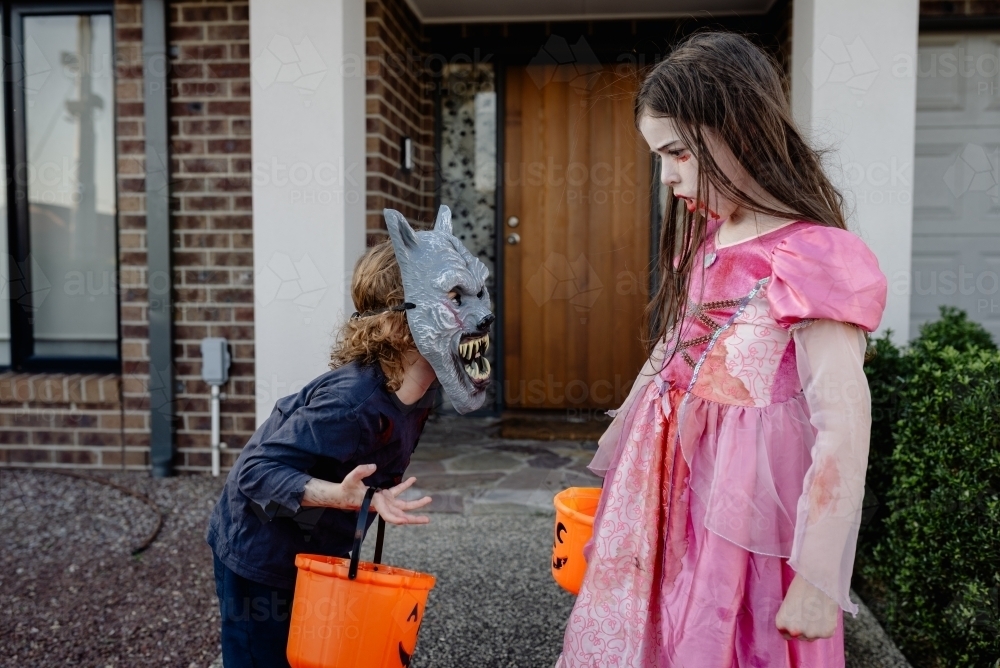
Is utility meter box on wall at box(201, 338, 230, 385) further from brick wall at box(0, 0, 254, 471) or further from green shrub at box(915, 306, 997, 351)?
green shrub at box(915, 306, 997, 351)

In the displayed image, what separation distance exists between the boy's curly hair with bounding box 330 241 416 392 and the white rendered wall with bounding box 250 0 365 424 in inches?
89.7

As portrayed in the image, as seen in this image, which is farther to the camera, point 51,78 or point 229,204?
point 51,78

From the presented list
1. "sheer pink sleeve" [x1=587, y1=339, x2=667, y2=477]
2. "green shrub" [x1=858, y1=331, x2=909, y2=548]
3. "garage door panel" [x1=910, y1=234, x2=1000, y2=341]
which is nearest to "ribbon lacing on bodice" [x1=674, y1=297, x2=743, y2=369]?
"sheer pink sleeve" [x1=587, y1=339, x2=667, y2=477]

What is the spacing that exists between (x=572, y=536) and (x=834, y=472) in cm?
65

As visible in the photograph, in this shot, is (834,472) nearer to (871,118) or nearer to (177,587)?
(177,587)

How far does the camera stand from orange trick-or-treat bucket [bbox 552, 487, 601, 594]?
1.79 meters

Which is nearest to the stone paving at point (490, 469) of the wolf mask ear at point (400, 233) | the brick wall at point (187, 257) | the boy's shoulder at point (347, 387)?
the brick wall at point (187, 257)

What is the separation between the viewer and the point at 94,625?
2.84m

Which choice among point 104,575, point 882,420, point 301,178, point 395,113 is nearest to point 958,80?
point 882,420

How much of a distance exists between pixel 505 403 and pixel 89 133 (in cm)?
320

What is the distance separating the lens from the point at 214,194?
4.43 m

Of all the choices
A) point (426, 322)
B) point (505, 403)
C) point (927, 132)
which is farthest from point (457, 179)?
point (426, 322)

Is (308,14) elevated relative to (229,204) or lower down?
elevated

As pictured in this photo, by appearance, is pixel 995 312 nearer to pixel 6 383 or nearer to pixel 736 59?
pixel 736 59
